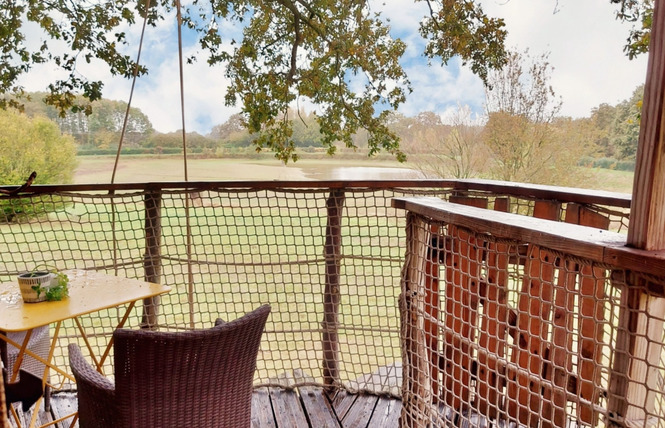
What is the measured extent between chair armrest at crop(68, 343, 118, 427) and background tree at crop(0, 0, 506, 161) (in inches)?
188

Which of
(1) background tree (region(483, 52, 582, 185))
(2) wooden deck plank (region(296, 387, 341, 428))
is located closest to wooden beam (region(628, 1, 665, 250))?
(2) wooden deck plank (region(296, 387, 341, 428))

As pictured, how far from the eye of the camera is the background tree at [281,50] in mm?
5656

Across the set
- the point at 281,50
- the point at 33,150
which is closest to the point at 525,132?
the point at 281,50

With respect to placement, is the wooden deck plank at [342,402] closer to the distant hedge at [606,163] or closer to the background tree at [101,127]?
the distant hedge at [606,163]

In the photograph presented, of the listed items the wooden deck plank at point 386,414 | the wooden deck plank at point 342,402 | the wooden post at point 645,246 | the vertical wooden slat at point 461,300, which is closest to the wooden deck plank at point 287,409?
the wooden deck plank at point 342,402

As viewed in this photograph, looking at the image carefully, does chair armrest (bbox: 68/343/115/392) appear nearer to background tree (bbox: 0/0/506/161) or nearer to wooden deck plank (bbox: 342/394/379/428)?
wooden deck plank (bbox: 342/394/379/428)

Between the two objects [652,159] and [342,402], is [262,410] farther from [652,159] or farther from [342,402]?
[652,159]

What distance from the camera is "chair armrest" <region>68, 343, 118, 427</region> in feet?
4.84

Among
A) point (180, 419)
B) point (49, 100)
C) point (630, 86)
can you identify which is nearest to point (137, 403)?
point (180, 419)

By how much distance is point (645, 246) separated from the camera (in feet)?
2.93

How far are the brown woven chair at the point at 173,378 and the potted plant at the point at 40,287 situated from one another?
12.3 inches

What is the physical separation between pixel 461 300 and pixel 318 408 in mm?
1142

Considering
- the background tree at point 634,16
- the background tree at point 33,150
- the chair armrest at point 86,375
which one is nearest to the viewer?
the chair armrest at point 86,375

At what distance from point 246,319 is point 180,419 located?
368mm
